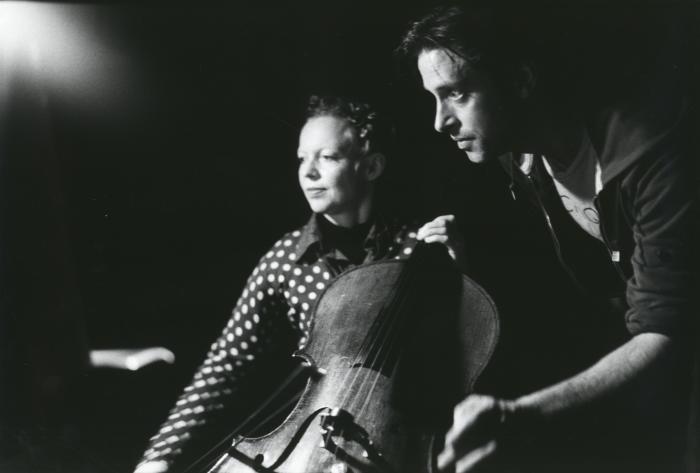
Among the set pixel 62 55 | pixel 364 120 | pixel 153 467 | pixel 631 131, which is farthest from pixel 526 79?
pixel 153 467

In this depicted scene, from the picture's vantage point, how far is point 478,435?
1076 mm

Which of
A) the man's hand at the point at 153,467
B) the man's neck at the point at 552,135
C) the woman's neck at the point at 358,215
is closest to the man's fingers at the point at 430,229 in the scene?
the woman's neck at the point at 358,215

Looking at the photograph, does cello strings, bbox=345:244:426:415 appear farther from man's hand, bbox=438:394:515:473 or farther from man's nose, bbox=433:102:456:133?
man's nose, bbox=433:102:456:133

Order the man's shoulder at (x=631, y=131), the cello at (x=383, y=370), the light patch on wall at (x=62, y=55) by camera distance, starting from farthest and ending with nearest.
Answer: the light patch on wall at (x=62, y=55) → the man's shoulder at (x=631, y=131) → the cello at (x=383, y=370)

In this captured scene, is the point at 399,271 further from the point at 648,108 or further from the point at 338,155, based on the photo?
the point at 648,108

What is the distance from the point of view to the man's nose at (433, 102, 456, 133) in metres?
1.22

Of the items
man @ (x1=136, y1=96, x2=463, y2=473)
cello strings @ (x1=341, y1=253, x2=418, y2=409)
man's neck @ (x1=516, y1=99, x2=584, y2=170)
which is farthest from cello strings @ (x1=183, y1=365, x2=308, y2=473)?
man's neck @ (x1=516, y1=99, x2=584, y2=170)

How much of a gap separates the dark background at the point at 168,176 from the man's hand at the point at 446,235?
31 mm

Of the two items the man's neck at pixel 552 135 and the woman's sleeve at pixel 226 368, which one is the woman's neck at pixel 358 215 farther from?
the man's neck at pixel 552 135

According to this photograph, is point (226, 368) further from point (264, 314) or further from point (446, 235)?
point (446, 235)

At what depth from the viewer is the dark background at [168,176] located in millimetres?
1241

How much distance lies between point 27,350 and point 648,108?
1438 mm

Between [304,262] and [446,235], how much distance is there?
308 mm

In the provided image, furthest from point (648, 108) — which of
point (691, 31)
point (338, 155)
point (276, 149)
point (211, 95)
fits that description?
point (211, 95)
